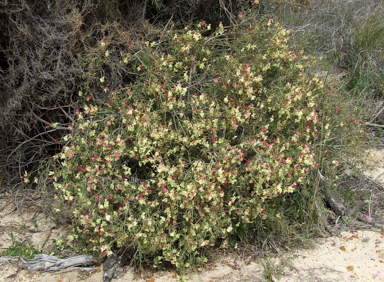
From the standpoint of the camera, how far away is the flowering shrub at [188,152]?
8.77ft

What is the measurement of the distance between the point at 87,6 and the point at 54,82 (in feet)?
2.48

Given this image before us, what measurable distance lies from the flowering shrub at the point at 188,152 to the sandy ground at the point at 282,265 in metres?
0.19

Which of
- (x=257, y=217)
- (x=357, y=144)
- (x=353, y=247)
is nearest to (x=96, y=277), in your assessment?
(x=257, y=217)

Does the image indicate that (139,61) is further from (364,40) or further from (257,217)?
(364,40)

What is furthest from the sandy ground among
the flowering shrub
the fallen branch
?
the flowering shrub

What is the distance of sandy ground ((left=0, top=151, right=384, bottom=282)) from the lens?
273 centimetres

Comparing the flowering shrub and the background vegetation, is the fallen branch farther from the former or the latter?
the background vegetation

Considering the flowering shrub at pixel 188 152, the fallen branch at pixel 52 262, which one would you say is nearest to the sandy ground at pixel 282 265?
the fallen branch at pixel 52 262

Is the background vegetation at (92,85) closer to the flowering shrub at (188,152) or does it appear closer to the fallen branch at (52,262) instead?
the flowering shrub at (188,152)

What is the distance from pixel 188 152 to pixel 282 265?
111 centimetres

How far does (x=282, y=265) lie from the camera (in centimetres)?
283

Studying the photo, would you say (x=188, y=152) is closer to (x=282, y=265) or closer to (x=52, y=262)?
(x=282, y=265)

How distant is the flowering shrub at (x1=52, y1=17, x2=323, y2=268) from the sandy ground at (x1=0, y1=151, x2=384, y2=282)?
187mm

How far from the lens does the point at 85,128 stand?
301 centimetres
